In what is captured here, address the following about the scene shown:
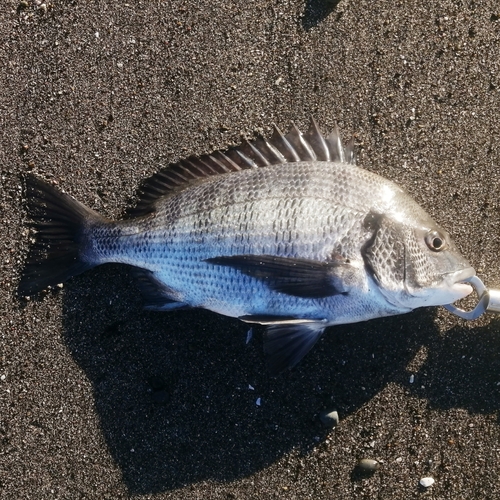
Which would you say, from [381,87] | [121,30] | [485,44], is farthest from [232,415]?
[485,44]

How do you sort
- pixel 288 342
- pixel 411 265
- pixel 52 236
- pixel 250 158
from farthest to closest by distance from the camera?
pixel 52 236 < pixel 250 158 < pixel 288 342 < pixel 411 265

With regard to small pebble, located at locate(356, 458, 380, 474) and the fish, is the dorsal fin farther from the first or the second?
A: small pebble, located at locate(356, 458, 380, 474)

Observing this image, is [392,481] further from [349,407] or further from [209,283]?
[209,283]

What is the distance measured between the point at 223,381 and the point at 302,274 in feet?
2.63

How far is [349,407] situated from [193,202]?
1.34 m

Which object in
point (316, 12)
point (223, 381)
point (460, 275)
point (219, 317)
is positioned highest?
point (316, 12)

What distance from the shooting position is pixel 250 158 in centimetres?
253

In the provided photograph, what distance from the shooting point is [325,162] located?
7.94 feet

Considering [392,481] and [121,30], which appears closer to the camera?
[392,481]

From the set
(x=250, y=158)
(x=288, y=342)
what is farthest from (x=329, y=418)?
(x=250, y=158)

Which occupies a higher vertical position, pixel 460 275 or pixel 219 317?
pixel 219 317

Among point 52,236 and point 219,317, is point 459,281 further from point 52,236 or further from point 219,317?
point 52,236

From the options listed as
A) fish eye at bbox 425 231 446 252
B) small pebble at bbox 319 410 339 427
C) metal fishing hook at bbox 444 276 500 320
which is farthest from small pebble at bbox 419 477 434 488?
fish eye at bbox 425 231 446 252

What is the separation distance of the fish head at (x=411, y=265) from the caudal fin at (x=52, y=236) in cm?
139
